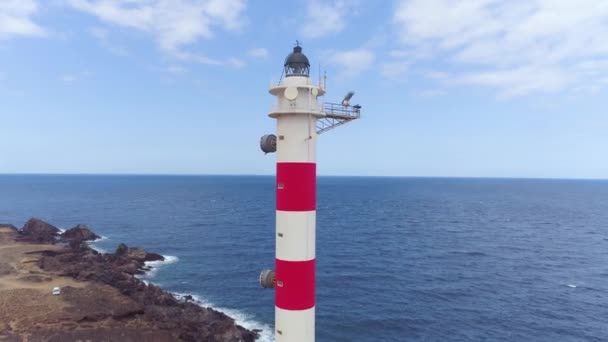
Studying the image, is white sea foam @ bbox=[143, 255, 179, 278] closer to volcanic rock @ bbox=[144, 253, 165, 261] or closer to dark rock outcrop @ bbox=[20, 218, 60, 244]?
volcanic rock @ bbox=[144, 253, 165, 261]

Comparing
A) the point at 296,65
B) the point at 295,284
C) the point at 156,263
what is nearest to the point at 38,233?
the point at 156,263

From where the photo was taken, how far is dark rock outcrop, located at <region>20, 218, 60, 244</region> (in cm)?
6638

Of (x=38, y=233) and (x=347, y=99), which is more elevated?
(x=347, y=99)

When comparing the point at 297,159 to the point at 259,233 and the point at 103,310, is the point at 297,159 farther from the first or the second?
the point at 259,233

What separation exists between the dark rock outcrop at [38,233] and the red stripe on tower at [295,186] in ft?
216

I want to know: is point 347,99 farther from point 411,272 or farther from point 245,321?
point 411,272

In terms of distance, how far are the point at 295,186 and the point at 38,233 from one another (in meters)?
72.8

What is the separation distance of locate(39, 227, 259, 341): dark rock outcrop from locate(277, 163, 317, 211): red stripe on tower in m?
21.9

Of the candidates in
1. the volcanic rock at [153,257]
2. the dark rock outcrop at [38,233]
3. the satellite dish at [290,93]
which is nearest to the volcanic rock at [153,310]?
the volcanic rock at [153,257]

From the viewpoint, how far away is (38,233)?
70.6 m

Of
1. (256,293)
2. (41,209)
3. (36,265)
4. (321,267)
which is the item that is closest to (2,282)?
(36,265)

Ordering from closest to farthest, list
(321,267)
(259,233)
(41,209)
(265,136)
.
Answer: (265,136) → (321,267) → (259,233) → (41,209)

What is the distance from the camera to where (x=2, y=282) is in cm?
3981

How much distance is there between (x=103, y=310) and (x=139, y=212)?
93878 mm
